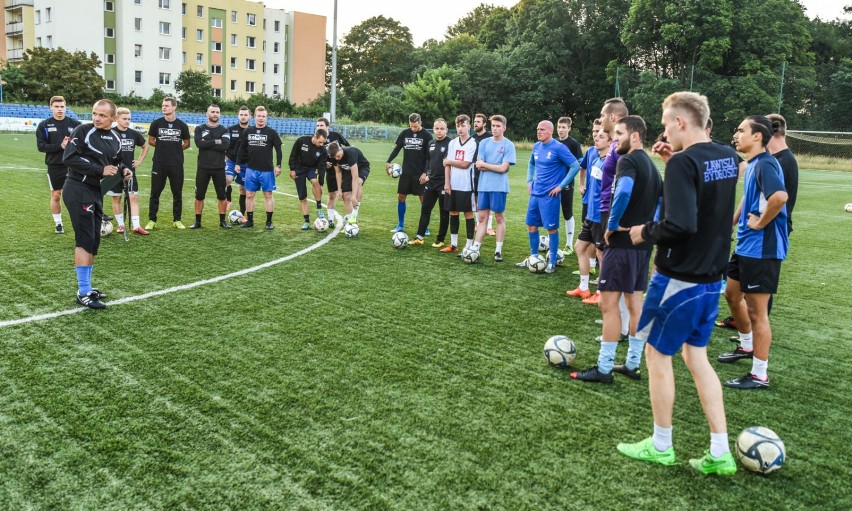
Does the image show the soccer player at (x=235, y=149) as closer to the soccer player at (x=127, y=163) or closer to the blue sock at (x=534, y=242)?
the soccer player at (x=127, y=163)

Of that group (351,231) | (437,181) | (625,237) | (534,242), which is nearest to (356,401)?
(625,237)

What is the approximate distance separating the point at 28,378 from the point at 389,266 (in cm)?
512

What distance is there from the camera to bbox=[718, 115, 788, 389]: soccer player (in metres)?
5.11

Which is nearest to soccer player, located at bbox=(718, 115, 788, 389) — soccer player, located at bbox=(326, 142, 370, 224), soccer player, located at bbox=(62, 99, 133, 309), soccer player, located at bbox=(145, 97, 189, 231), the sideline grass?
the sideline grass

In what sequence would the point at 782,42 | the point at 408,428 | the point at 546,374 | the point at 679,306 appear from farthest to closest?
the point at 782,42 < the point at 546,374 < the point at 408,428 < the point at 679,306

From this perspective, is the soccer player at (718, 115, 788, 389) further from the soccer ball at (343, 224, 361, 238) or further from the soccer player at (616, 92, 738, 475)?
the soccer ball at (343, 224, 361, 238)

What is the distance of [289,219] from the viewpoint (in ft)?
43.3

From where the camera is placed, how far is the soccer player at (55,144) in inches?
410

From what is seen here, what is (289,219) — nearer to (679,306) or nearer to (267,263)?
(267,263)

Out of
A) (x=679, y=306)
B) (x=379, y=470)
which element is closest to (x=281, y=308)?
(x=379, y=470)

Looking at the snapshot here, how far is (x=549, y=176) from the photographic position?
8.93 metres

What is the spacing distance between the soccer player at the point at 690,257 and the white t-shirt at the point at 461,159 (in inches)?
241

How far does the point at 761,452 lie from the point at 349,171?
9.06 meters

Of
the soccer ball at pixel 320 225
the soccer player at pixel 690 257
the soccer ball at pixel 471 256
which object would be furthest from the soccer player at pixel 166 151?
the soccer player at pixel 690 257
